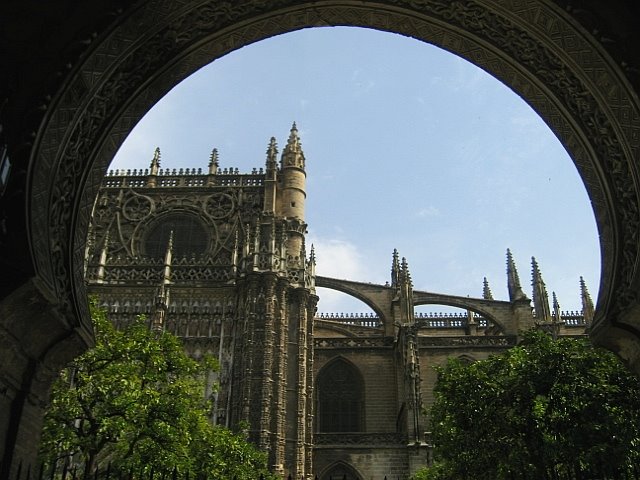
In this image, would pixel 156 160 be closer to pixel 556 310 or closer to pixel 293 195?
pixel 293 195

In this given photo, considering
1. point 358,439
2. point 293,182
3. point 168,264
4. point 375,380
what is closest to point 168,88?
point 168,264

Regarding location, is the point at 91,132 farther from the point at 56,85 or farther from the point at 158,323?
the point at 158,323

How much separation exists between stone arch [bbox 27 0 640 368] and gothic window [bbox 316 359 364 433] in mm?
30766

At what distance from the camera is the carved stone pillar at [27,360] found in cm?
545

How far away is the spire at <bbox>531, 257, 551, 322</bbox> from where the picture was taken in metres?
38.3

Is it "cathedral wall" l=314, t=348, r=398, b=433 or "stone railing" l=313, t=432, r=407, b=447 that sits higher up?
"cathedral wall" l=314, t=348, r=398, b=433

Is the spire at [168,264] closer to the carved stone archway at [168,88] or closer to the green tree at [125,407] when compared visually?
the green tree at [125,407]

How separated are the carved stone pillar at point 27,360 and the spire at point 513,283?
35.6 meters

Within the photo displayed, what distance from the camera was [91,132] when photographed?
636cm

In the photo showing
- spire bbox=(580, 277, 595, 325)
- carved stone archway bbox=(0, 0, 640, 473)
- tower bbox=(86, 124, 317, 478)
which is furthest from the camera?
spire bbox=(580, 277, 595, 325)

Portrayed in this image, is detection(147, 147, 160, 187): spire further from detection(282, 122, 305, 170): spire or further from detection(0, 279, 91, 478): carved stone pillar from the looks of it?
detection(0, 279, 91, 478): carved stone pillar

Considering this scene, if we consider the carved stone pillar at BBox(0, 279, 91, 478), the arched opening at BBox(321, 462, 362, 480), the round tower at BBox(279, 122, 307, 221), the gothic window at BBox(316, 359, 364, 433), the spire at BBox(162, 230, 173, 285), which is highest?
the round tower at BBox(279, 122, 307, 221)

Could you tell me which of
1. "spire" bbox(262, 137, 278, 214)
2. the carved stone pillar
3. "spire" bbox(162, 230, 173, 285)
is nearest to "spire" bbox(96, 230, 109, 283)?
"spire" bbox(162, 230, 173, 285)

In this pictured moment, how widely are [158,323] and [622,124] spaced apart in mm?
28219
